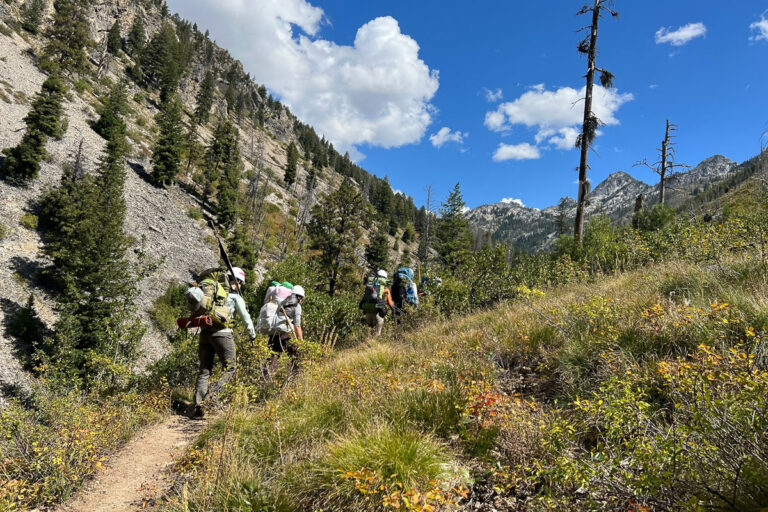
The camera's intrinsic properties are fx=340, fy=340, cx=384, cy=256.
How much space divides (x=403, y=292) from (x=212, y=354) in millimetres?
4887

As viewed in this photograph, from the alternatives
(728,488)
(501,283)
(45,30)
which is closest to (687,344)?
(728,488)

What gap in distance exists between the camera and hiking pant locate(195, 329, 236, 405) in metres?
5.39

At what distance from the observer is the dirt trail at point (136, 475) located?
332 centimetres

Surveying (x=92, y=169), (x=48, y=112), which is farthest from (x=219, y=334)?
(x=48, y=112)

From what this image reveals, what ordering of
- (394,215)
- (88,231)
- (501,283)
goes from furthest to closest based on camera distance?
(394,215) → (88,231) → (501,283)

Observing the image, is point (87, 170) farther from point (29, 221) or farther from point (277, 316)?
point (277, 316)

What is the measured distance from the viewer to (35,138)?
30.9 m

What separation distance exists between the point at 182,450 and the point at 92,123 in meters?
58.3

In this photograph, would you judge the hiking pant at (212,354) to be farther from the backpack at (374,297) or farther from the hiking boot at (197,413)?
the backpack at (374,297)

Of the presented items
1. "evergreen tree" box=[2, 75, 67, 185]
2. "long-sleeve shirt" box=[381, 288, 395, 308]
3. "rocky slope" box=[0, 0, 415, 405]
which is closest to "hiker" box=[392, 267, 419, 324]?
"long-sleeve shirt" box=[381, 288, 395, 308]

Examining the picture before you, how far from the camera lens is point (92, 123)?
4522 cm

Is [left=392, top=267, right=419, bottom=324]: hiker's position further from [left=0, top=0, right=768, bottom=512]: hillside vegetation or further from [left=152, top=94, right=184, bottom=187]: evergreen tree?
[left=152, top=94, right=184, bottom=187]: evergreen tree

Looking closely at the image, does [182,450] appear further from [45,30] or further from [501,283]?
[45,30]

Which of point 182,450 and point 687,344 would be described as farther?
point 182,450
